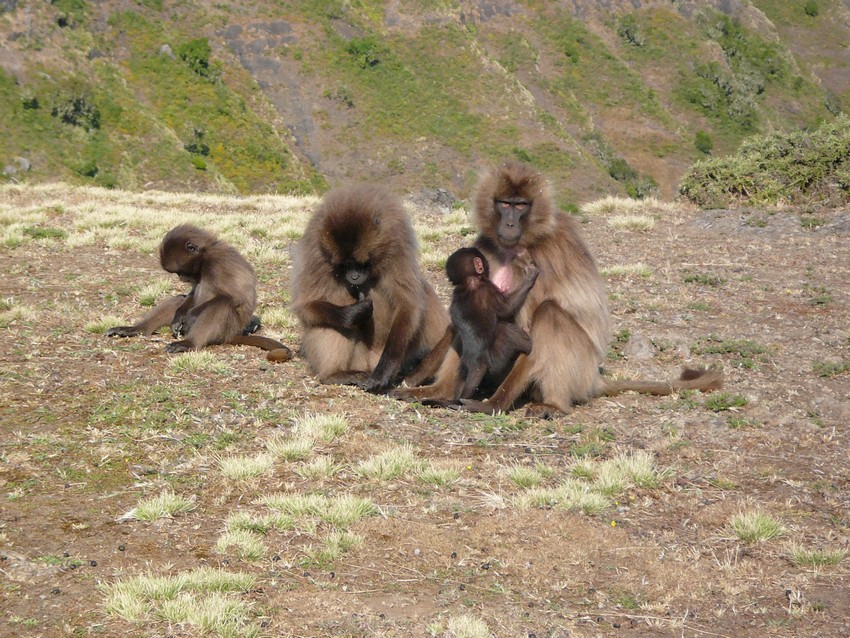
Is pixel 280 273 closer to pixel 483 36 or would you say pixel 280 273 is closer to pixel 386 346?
pixel 386 346

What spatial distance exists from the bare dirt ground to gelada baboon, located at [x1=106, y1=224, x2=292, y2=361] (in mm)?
250

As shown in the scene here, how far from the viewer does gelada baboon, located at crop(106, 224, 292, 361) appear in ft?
33.4

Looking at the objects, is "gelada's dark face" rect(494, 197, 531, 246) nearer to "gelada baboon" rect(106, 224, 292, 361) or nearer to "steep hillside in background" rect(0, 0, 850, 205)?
"gelada baboon" rect(106, 224, 292, 361)

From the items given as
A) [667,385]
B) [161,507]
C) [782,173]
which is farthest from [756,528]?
[782,173]

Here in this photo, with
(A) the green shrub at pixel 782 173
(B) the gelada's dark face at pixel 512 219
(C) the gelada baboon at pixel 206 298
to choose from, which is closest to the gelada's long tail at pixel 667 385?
(B) the gelada's dark face at pixel 512 219

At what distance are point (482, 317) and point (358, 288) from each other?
1.46 m

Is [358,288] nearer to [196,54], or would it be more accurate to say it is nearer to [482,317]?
[482,317]

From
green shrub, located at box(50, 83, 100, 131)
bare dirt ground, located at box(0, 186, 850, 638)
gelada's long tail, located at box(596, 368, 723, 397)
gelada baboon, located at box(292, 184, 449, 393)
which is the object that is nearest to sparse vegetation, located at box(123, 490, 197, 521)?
bare dirt ground, located at box(0, 186, 850, 638)

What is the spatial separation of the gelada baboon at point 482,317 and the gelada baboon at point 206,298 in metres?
2.55

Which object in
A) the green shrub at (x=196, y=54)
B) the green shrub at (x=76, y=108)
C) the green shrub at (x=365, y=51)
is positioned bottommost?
the green shrub at (x=76, y=108)

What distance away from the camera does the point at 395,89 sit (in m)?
95.6

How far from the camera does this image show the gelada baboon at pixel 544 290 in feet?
27.0

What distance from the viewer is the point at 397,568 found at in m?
5.50

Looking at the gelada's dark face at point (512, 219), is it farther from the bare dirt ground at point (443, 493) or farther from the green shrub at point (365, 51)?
Result: the green shrub at point (365, 51)
